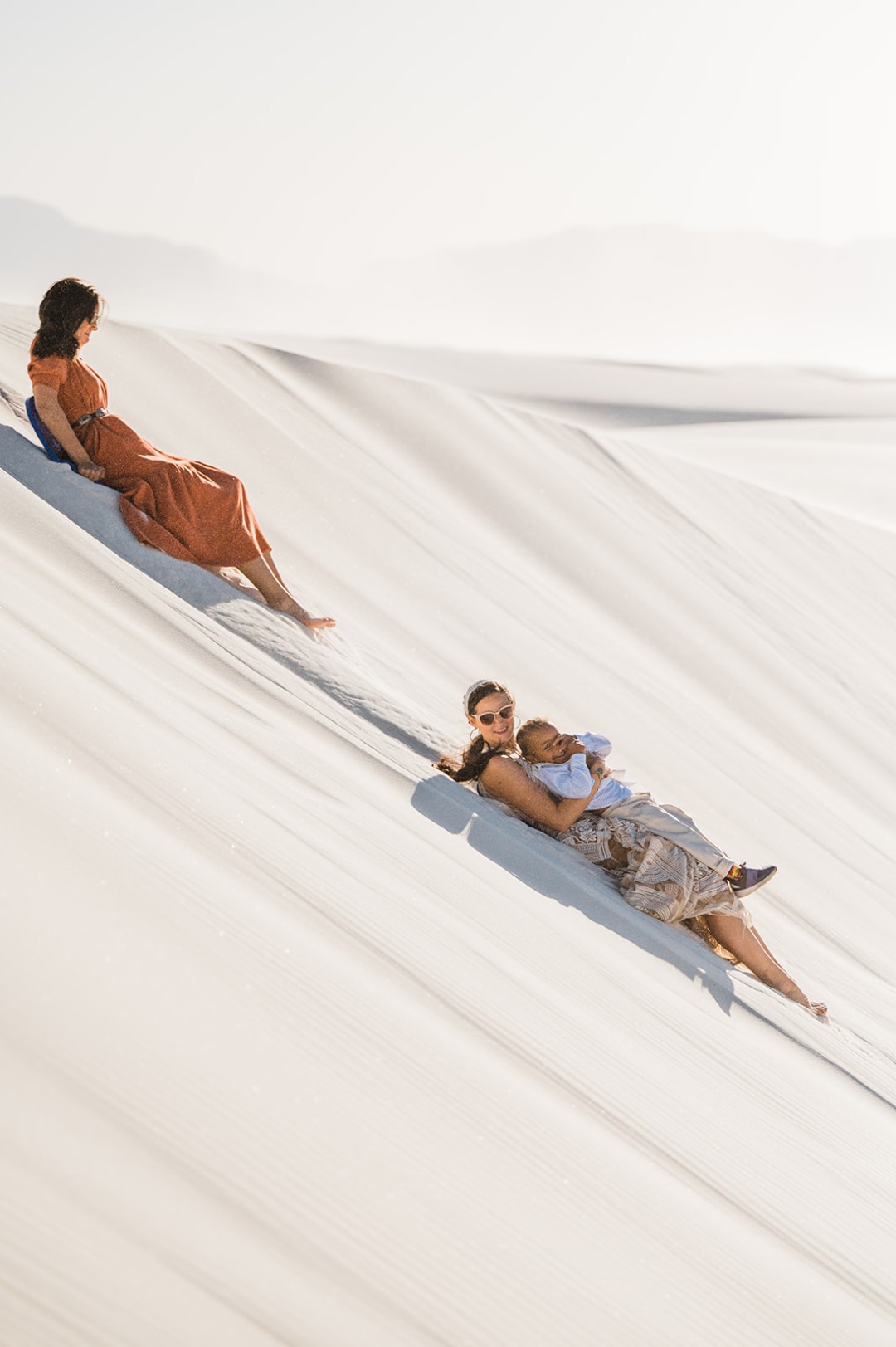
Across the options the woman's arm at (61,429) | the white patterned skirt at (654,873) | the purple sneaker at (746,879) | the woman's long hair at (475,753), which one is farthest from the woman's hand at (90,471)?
the purple sneaker at (746,879)

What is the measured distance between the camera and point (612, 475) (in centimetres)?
978

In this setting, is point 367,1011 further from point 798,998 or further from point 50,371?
point 50,371

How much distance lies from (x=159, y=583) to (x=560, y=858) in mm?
1607

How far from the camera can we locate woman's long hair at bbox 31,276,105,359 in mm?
4359

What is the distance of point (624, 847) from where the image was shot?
3.96m

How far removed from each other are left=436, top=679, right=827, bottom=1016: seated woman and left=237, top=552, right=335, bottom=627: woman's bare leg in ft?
2.80

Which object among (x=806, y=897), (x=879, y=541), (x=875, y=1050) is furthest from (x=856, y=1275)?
(x=879, y=541)

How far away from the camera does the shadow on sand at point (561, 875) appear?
3535 mm

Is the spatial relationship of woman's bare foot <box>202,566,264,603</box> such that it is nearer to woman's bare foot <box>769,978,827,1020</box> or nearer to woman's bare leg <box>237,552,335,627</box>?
woman's bare leg <box>237,552,335,627</box>

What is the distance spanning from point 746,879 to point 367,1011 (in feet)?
6.09

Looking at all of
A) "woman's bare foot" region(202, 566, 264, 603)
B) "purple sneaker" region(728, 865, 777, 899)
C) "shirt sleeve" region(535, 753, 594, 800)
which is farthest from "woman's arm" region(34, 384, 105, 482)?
"purple sneaker" region(728, 865, 777, 899)

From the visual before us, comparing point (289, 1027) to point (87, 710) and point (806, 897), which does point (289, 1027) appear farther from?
point (806, 897)

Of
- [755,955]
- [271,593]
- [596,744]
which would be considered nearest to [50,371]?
[271,593]

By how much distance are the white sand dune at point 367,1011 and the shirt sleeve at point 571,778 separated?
0.65 feet
